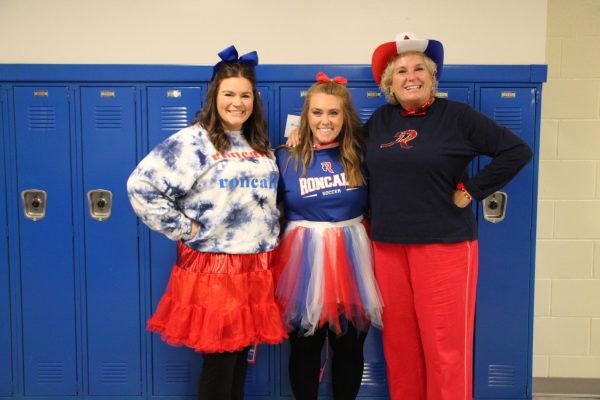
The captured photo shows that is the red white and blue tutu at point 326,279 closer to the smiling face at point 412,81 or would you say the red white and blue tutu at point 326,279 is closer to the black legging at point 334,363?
the black legging at point 334,363

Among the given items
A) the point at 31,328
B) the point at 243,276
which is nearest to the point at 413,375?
the point at 243,276

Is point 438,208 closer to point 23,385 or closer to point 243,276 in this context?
point 243,276

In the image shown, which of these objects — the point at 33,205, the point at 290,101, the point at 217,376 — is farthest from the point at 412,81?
the point at 33,205

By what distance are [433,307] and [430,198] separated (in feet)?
1.52

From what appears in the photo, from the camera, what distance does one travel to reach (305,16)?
2.69 m

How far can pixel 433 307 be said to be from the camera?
1.85 m

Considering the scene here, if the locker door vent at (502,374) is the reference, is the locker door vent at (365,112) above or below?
above

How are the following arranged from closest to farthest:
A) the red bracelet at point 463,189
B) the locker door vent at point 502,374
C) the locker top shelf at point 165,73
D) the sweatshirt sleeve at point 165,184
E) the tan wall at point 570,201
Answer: the sweatshirt sleeve at point 165,184, the red bracelet at point 463,189, the locker top shelf at point 165,73, the locker door vent at point 502,374, the tan wall at point 570,201

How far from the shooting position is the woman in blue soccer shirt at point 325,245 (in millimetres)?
1890

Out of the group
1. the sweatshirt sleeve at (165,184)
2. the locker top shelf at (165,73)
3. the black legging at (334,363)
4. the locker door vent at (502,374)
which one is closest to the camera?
the sweatshirt sleeve at (165,184)

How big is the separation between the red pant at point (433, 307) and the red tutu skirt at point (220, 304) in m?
0.51

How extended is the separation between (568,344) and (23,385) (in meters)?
3.23

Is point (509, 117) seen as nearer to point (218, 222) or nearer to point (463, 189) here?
point (463, 189)

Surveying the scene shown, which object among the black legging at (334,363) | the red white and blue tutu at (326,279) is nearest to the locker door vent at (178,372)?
the black legging at (334,363)
